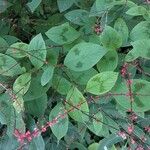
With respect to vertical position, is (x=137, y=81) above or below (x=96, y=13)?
below

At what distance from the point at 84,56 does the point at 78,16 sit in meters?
0.18

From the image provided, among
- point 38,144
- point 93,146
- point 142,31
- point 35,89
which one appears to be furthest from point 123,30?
point 93,146

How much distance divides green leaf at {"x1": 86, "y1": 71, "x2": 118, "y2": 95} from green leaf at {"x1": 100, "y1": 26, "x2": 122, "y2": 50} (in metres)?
0.07

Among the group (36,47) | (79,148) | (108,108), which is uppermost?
(36,47)

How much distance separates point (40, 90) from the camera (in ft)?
2.88

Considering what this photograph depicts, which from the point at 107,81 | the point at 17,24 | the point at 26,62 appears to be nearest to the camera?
the point at 107,81

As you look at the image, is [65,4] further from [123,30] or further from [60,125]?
[60,125]

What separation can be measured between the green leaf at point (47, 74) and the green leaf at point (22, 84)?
41mm

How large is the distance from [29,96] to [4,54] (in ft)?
0.39

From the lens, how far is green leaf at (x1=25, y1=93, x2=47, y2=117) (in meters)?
0.92

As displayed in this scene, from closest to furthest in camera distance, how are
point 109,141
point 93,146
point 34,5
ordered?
point 34,5 < point 109,141 < point 93,146

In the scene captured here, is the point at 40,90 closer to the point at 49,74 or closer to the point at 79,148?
the point at 49,74

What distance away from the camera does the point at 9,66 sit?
33.7 inches

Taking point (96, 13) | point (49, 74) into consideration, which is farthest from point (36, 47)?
point (96, 13)
